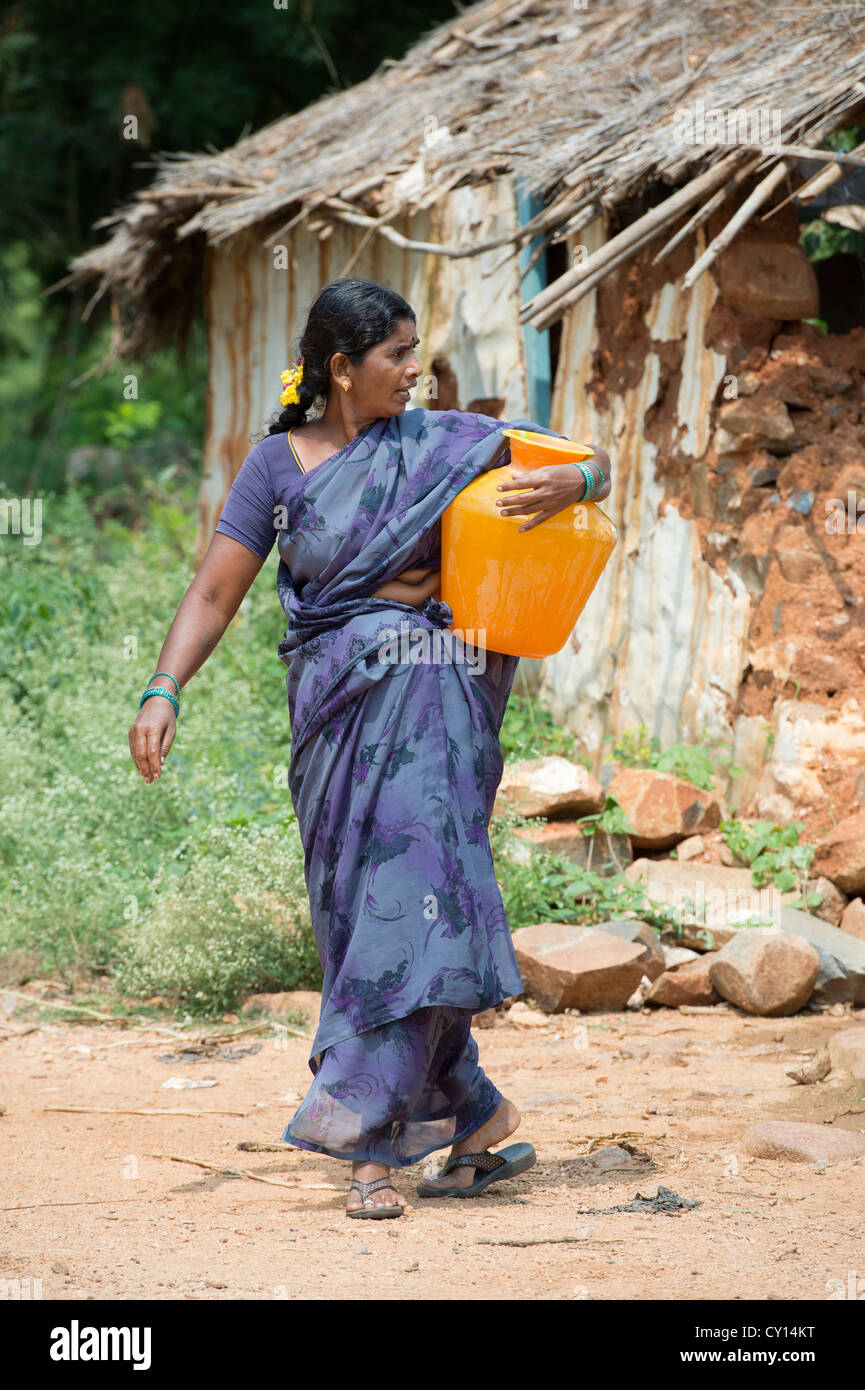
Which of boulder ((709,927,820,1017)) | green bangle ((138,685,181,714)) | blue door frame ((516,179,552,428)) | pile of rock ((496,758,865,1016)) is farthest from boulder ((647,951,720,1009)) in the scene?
blue door frame ((516,179,552,428))

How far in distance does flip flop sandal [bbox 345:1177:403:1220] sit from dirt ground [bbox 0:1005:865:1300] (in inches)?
1.2

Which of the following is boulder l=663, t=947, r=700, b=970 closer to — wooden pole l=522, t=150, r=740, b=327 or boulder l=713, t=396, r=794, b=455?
boulder l=713, t=396, r=794, b=455

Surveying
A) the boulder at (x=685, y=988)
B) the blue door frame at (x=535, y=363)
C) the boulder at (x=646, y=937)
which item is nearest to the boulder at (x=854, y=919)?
the boulder at (x=685, y=988)

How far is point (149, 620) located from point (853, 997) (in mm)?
4315

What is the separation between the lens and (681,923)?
184 inches

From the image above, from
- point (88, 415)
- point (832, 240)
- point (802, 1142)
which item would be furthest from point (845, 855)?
point (88, 415)

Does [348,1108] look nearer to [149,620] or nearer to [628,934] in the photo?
[628,934]

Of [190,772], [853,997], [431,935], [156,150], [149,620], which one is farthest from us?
[156,150]

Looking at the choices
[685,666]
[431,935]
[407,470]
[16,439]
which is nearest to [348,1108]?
[431,935]

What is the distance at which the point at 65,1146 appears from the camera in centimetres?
327

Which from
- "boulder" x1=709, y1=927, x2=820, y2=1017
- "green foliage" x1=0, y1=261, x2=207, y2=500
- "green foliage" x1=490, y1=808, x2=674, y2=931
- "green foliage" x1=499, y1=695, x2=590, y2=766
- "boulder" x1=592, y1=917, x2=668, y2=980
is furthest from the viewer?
"green foliage" x1=0, y1=261, x2=207, y2=500

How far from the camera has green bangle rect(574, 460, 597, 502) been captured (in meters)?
2.84

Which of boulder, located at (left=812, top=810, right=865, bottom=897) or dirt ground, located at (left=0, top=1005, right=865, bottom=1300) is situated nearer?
dirt ground, located at (left=0, top=1005, right=865, bottom=1300)

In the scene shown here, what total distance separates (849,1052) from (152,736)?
2004 millimetres
